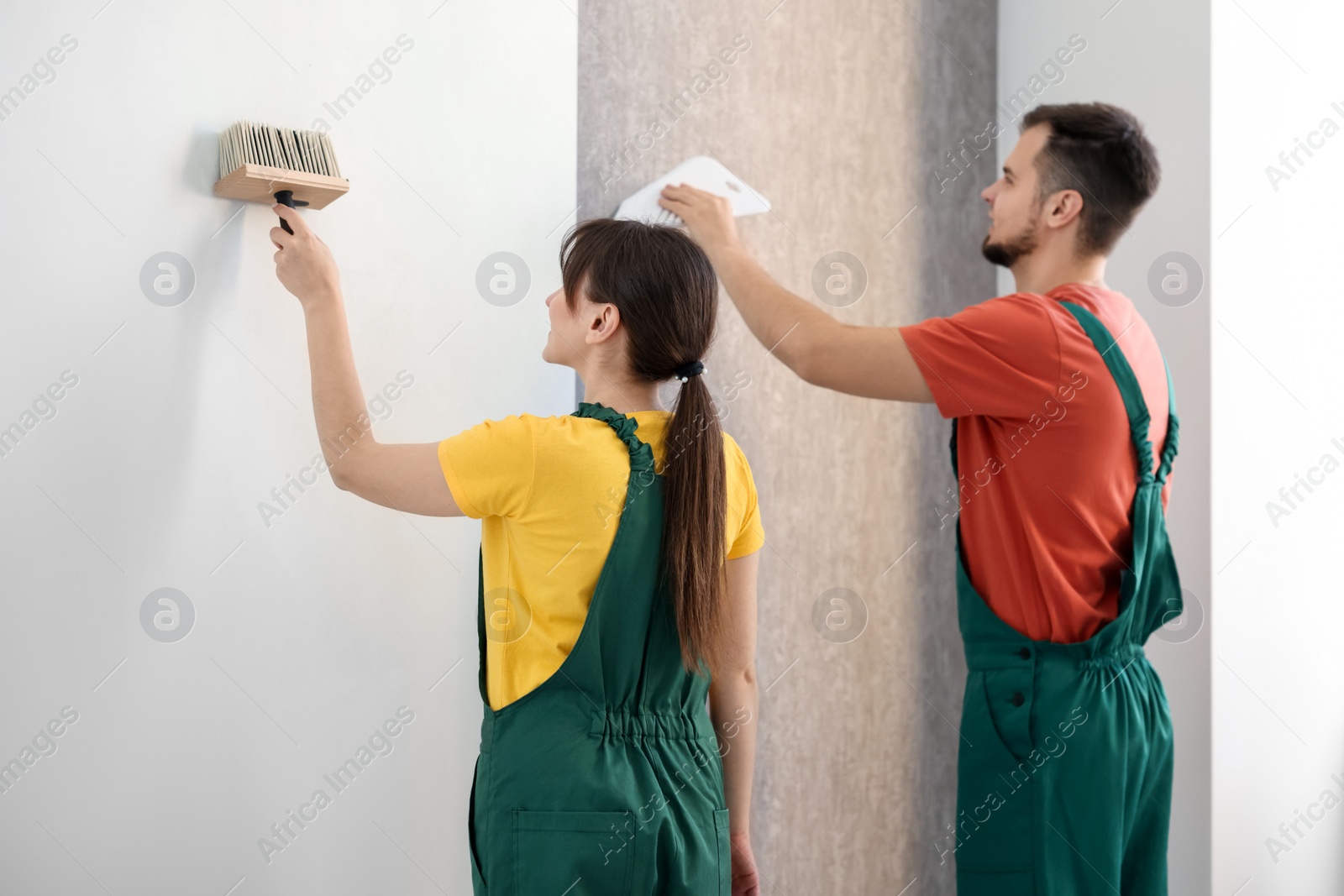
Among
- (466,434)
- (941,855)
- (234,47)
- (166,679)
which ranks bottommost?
(941,855)

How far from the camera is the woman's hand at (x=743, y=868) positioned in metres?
1.24

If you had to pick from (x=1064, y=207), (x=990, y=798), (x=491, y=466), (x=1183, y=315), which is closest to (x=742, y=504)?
(x=491, y=466)

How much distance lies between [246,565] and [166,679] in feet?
0.47

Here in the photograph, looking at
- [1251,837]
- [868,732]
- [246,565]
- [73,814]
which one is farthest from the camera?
[868,732]

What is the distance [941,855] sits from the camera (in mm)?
1837

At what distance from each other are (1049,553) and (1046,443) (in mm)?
125

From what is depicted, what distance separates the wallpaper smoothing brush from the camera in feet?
3.64

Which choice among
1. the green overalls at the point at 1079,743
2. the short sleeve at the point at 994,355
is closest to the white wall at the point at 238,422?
the short sleeve at the point at 994,355

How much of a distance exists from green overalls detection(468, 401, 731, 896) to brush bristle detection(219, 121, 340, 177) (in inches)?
17.0

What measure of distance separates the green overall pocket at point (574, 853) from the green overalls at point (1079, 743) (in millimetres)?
435

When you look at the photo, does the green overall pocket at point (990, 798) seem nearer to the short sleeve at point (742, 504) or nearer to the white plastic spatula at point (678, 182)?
the short sleeve at point (742, 504)

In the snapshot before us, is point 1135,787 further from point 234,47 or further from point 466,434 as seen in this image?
point 234,47

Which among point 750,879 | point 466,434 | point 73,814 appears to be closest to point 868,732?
point 750,879

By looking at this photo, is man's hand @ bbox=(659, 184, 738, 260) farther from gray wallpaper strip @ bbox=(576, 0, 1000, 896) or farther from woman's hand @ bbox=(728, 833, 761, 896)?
woman's hand @ bbox=(728, 833, 761, 896)
